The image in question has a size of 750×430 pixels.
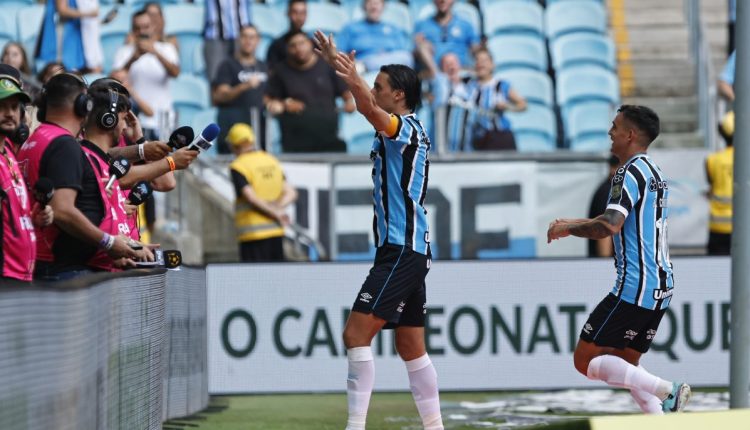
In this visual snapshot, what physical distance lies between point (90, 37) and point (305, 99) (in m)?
2.85

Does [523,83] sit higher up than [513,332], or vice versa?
[523,83]

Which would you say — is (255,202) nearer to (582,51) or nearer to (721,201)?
(721,201)

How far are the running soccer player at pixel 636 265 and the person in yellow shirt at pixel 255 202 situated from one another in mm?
6319

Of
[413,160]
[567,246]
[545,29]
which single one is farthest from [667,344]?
[545,29]

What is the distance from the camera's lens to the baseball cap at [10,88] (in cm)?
634

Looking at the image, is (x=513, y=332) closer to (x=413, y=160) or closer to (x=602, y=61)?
(x=413, y=160)

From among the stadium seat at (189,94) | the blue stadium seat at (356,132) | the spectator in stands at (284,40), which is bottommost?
the blue stadium seat at (356,132)

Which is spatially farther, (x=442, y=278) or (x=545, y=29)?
(x=545, y=29)

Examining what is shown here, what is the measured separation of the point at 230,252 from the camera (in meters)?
15.0

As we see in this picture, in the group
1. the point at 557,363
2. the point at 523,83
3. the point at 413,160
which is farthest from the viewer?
the point at 523,83

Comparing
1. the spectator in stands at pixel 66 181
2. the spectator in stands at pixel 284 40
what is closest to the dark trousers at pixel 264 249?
the spectator in stands at pixel 284 40

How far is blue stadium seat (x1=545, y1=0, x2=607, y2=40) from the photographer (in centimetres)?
1886

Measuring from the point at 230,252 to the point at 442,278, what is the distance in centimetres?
365

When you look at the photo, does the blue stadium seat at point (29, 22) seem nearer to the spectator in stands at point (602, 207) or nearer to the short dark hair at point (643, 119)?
the spectator in stands at point (602, 207)
